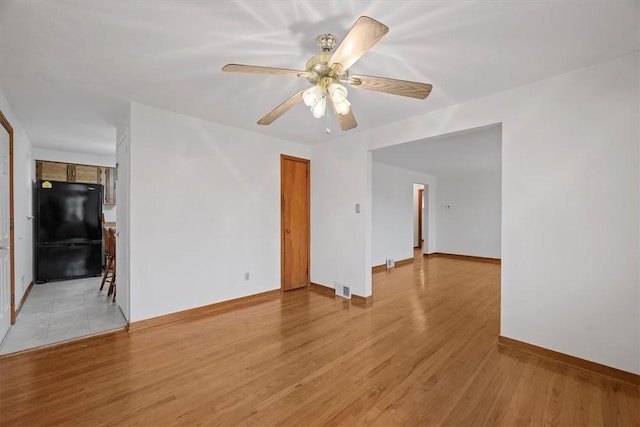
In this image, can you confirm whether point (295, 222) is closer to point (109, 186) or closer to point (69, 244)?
point (69, 244)

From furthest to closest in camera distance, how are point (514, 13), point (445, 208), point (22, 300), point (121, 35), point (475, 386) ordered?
point (445, 208)
point (22, 300)
point (475, 386)
point (121, 35)
point (514, 13)

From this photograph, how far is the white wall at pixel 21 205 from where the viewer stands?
3228mm

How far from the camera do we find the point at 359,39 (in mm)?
1346

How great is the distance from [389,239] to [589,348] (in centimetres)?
445

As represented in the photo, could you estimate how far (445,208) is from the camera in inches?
324

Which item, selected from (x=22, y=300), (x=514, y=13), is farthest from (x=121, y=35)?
(x=22, y=300)

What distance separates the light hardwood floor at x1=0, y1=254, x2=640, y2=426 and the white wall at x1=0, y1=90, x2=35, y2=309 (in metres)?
1.70

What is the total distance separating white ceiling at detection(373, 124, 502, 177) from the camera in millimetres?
4212

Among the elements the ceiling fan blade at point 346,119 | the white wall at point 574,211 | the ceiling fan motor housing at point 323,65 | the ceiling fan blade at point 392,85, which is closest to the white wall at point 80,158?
the ceiling fan blade at point 346,119

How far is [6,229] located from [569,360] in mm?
5377

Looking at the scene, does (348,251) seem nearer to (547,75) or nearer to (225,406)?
(225,406)

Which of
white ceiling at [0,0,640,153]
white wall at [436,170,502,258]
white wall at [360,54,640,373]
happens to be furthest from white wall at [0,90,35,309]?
white wall at [436,170,502,258]

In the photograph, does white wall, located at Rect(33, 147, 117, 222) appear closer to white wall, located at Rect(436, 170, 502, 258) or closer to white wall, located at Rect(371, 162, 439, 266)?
white wall, located at Rect(371, 162, 439, 266)

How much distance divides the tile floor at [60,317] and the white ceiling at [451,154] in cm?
407
